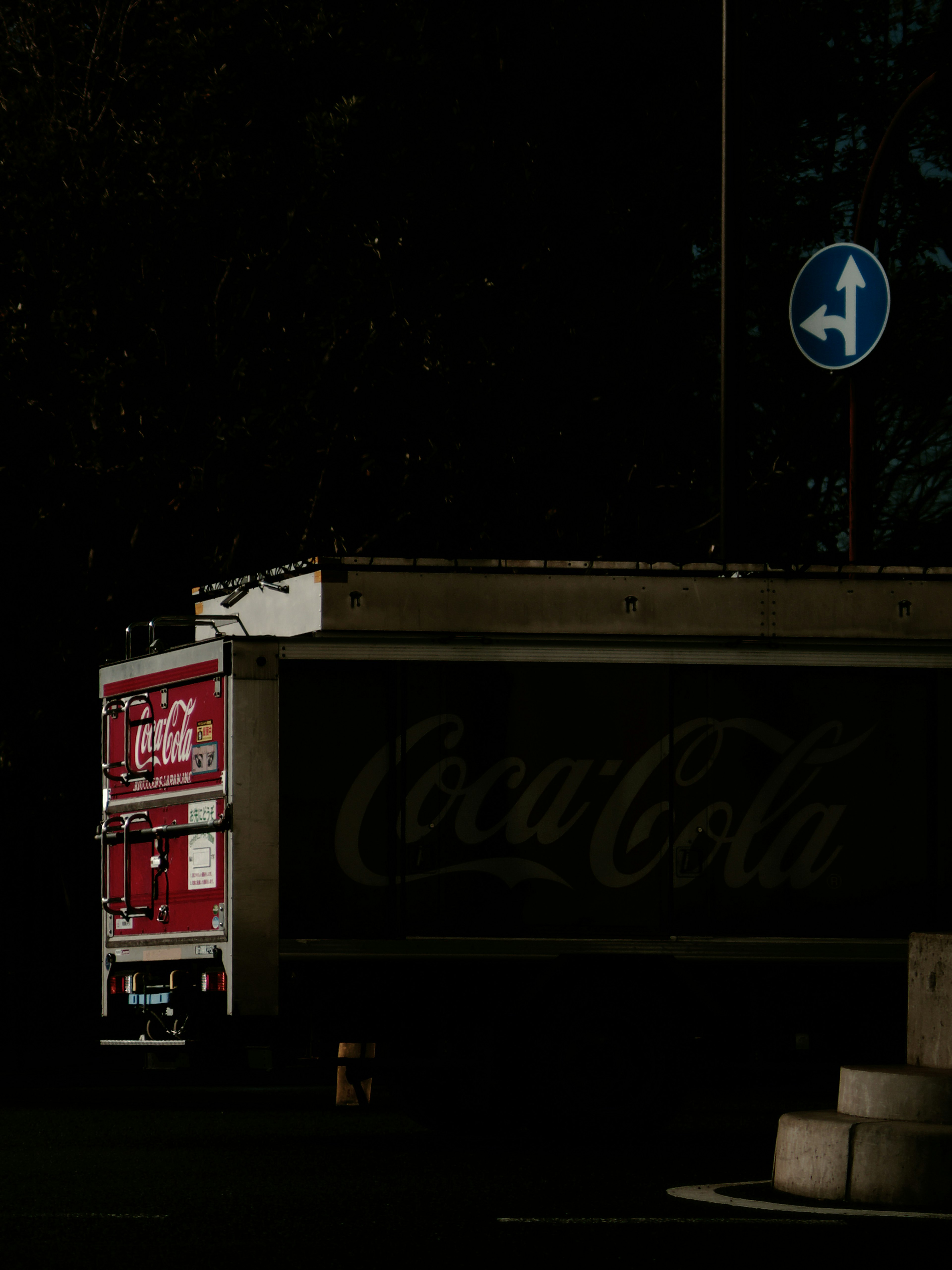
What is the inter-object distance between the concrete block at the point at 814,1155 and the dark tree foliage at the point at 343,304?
849 centimetres

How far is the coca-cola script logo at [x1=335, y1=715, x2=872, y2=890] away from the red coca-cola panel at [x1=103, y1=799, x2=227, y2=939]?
67cm

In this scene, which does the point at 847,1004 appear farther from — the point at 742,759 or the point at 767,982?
the point at 742,759

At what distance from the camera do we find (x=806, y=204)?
76.5 feet

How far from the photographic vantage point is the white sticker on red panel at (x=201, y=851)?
12.9 m

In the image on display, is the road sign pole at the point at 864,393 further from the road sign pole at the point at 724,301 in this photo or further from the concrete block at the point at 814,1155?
the concrete block at the point at 814,1155

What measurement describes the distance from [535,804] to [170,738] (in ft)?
6.64

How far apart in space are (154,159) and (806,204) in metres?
6.74

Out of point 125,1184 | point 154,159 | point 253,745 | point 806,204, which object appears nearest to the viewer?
point 125,1184

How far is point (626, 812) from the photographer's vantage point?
13.2 metres

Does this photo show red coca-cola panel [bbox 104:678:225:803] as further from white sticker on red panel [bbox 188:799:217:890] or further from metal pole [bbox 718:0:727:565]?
metal pole [bbox 718:0:727:565]

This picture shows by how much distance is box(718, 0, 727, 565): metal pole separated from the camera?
54.0ft

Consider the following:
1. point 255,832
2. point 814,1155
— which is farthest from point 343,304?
point 814,1155

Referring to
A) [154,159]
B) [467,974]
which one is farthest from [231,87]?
[467,974]

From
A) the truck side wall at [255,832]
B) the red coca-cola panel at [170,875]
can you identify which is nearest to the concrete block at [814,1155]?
the truck side wall at [255,832]
